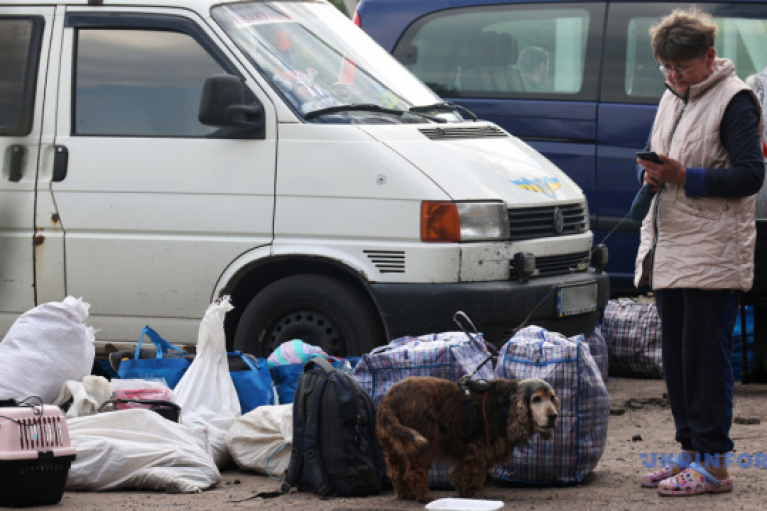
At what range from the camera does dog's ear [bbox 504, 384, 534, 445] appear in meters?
4.12

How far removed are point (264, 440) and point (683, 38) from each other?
7.48 feet

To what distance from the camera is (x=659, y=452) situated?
520 cm

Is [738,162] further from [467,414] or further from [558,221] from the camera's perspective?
[558,221]

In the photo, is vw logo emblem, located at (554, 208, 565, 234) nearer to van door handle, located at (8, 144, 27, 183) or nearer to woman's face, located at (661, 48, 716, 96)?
woman's face, located at (661, 48, 716, 96)

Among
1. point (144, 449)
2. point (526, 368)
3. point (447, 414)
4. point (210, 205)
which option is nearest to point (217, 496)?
point (144, 449)

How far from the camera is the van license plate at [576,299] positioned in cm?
586

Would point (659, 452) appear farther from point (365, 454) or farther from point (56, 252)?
point (56, 252)

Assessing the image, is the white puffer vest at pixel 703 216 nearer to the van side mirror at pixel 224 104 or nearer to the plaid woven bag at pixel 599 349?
the van side mirror at pixel 224 104

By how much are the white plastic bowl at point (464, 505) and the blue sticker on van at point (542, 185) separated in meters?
2.13

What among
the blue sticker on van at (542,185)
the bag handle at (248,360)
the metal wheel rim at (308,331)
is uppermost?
the blue sticker on van at (542,185)

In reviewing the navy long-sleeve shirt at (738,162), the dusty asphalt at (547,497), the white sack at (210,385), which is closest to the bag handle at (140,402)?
the white sack at (210,385)

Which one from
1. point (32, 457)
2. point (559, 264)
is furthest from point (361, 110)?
point (32, 457)

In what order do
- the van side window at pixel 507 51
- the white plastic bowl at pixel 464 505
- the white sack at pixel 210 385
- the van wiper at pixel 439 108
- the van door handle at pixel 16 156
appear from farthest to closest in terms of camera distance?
the van side window at pixel 507 51 → the van wiper at pixel 439 108 → the white sack at pixel 210 385 → the white plastic bowl at pixel 464 505 → the van door handle at pixel 16 156

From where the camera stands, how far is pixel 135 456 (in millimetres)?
4535
